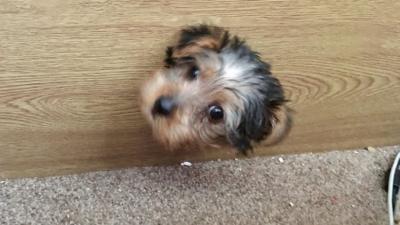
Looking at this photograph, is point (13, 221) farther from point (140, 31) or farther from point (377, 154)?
point (377, 154)

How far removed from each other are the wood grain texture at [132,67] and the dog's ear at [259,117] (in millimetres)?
119

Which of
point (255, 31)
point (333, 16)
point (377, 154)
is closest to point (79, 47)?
point (255, 31)

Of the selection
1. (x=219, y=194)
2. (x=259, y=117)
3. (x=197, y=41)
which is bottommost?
(x=219, y=194)

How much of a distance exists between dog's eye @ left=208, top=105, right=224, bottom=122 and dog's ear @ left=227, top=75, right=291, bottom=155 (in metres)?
0.03

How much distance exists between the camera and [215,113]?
1.13 m

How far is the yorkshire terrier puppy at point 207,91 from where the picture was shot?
1112 mm

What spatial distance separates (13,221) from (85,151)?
0.71 ft

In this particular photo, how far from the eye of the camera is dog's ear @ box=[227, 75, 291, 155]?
1136 mm

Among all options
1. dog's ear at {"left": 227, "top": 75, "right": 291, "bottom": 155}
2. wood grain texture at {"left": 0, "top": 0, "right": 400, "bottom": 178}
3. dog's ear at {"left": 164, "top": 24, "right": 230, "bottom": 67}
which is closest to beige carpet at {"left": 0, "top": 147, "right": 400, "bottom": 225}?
wood grain texture at {"left": 0, "top": 0, "right": 400, "bottom": 178}

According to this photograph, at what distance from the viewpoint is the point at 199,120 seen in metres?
1.13

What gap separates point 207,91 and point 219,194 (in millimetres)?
356

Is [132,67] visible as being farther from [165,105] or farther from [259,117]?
[259,117]

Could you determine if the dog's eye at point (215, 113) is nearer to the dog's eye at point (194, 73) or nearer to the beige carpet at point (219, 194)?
the dog's eye at point (194, 73)

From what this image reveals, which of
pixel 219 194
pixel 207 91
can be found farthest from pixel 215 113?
pixel 219 194
